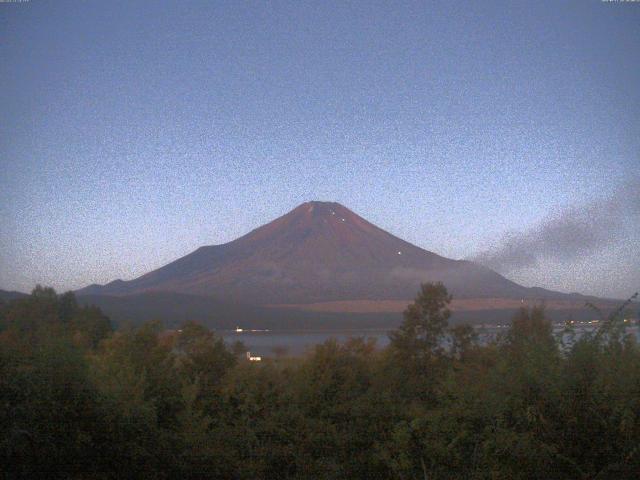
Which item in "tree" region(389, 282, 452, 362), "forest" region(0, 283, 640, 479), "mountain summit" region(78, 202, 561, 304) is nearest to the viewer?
"forest" region(0, 283, 640, 479)

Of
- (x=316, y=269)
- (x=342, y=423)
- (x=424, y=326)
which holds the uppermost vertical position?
(x=316, y=269)

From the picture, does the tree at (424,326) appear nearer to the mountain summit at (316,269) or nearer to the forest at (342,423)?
the forest at (342,423)

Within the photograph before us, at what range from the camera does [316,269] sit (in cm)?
8500

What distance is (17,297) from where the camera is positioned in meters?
20.0

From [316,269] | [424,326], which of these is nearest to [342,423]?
[424,326]

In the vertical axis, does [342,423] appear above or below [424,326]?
below

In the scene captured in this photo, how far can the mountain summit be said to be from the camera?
73.6 meters

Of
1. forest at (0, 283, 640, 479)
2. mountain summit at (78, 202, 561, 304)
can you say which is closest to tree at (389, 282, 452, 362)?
forest at (0, 283, 640, 479)

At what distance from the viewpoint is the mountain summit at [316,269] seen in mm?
73562

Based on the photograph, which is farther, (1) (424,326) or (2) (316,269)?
(2) (316,269)

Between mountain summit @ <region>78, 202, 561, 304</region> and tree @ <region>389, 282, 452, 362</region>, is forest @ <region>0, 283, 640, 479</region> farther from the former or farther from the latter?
mountain summit @ <region>78, 202, 561, 304</region>

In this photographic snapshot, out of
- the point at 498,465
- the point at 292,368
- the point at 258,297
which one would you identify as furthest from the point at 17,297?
the point at 258,297

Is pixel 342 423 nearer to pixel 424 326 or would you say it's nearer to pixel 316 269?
pixel 424 326

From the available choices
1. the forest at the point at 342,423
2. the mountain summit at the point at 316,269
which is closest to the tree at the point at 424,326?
the forest at the point at 342,423
